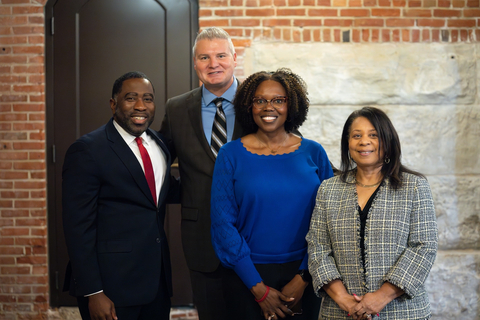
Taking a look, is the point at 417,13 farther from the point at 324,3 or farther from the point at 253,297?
the point at 253,297

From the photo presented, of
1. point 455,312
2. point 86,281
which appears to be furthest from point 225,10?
point 455,312

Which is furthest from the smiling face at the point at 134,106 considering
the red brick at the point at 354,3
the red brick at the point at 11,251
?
the red brick at the point at 354,3

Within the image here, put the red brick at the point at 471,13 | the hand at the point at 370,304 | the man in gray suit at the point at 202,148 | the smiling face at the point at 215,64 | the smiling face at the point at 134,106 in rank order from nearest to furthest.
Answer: the hand at the point at 370,304 < the smiling face at the point at 134,106 < the man in gray suit at the point at 202,148 < the smiling face at the point at 215,64 < the red brick at the point at 471,13

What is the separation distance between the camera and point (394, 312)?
179 cm

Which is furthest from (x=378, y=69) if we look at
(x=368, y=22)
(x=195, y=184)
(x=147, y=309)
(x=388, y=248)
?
(x=147, y=309)

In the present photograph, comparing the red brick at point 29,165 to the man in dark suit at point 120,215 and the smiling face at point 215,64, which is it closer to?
the man in dark suit at point 120,215

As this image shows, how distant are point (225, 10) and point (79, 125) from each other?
60.6 inches

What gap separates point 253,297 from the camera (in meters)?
2.03

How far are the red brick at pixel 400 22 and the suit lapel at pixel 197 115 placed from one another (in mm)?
1951

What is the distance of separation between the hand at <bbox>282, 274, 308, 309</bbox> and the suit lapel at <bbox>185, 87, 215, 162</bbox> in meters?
0.74

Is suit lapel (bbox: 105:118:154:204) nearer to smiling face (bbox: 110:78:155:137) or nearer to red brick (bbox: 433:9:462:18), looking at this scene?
smiling face (bbox: 110:78:155:137)

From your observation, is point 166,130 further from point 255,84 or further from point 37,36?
point 37,36

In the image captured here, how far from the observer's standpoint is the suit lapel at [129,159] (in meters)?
2.06

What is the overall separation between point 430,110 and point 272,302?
2434 millimetres
